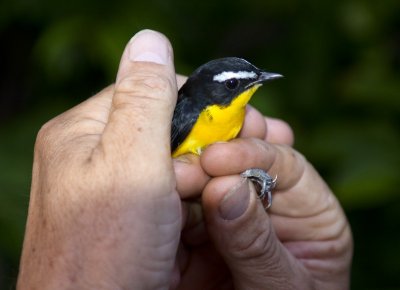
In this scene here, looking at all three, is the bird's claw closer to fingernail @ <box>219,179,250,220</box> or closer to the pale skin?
the pale skin

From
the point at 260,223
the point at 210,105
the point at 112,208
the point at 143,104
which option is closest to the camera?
the point at 112,208

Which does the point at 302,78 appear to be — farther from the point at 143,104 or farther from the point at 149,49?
the point at 143,104

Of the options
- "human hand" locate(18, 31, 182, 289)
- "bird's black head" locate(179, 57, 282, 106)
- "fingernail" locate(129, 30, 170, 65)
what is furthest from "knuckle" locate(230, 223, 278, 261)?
"fingernail" locate(129, 30, 170, 65)

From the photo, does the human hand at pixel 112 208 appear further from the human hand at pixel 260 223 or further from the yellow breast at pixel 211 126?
the yellow breast at pixel 211 126

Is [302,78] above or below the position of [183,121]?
below

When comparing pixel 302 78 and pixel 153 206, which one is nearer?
pixel 153 206

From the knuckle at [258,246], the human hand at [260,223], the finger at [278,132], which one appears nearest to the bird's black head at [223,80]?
the human hand at [260,223]

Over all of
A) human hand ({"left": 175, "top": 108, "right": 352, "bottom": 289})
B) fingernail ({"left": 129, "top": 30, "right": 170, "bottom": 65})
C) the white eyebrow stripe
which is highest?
fingernail ({"left": 129, "top": 30, "right": 170, "bottom": 65})

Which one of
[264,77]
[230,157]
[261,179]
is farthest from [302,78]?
[230,157]
